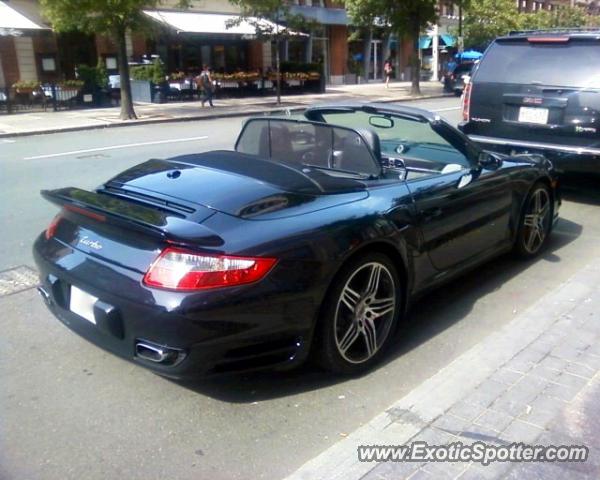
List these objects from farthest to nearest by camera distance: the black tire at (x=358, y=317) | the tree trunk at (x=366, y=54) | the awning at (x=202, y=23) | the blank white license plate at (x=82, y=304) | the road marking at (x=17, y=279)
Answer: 1. the tree trunk at (x=366, y=54)
2. the awning at (x=202, y=23)
3. the road marking at (x=17, y=279)
4. the black tire at (x=358, y=317)
5. the blank white license plate at (x=82, y=304)

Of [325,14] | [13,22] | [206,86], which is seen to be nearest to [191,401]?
[206,86]

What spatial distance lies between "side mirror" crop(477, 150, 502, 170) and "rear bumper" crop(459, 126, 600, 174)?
2.26 meters

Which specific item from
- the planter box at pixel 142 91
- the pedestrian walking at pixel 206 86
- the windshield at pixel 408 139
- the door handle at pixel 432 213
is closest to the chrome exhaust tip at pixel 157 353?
the door handle at pixel 432 213

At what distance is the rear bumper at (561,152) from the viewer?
270 inches

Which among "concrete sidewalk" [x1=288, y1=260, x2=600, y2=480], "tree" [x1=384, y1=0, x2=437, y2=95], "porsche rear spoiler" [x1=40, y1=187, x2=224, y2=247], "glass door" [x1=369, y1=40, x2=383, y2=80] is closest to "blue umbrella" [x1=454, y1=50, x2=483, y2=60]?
"glass door" [x1=369, y1=40, x2=383, y2=80]

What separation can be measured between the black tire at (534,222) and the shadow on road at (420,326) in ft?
0.44

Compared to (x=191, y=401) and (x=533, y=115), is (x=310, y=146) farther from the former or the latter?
(x=533, y=115)

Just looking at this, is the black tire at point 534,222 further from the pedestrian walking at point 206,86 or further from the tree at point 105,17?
the pedestrian walking at point 206,86

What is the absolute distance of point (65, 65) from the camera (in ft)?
87.1

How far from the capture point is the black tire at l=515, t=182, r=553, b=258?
5250mm

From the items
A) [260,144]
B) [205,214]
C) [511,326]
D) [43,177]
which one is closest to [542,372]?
[511,326]

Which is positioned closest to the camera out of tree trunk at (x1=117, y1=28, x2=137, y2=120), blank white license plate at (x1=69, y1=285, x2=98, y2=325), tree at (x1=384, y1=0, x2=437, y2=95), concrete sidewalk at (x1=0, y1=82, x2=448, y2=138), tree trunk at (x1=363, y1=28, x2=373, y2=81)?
blank white license plate at (x1=69, y1=285, x2=98, y2=325)

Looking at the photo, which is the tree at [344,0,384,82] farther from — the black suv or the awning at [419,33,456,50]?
the black suv

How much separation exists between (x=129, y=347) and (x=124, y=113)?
17749 millimetres
